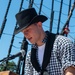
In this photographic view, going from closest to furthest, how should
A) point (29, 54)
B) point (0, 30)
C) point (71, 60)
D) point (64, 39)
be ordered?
point (71, 60)
point (64, 39)
point (29, 54)
point (0, 30)

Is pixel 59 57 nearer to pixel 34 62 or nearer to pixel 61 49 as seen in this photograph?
pixel 61 49

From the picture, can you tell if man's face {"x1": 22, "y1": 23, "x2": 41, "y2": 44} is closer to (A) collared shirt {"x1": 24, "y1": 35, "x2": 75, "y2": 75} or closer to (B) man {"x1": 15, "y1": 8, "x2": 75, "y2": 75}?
(B) man {"x1": 15, "y1": 8, "x2": 75, "y2": 75}

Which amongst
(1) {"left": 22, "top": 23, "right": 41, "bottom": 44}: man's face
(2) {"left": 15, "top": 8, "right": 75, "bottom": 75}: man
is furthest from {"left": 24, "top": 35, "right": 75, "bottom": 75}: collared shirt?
(1) {"left": 22, "top": 23, "right": 41, "bottom": 44}: man's face

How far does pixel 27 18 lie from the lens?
7.01 ft

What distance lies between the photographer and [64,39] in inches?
75.9

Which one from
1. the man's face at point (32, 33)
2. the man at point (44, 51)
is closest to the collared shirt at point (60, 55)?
the man at point (44, 51)

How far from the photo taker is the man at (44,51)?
182cm

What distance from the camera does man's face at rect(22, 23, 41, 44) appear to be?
1.98m

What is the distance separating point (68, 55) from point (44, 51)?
222 mm

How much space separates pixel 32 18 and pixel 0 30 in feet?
7.85

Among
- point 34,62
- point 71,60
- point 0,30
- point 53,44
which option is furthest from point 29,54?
point 0,30

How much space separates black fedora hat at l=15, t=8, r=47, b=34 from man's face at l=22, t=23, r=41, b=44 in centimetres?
3

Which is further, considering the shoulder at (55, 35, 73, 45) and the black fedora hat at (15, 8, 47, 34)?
the black fedora hat at (15, 8, 47, 34)

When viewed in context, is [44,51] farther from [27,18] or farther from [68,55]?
[27,18]
